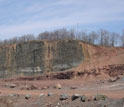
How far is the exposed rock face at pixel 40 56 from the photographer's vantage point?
50750 mm

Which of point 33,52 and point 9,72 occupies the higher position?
point 33,52

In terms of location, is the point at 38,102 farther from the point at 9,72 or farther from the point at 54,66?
the point at 9,72

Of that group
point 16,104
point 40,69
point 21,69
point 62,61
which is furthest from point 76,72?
point 16,104

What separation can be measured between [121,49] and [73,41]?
30.4 ft

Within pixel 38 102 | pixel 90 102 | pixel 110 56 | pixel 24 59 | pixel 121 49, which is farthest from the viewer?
pixel 24 59

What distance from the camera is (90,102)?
15602 mm

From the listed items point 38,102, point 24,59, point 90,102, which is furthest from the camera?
point 24,59

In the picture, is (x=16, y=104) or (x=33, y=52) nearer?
(x=16, y=104)

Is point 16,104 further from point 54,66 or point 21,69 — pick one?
point 21,69

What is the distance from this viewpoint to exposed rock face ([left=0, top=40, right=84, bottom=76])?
5075cm

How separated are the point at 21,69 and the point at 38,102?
36627 mm

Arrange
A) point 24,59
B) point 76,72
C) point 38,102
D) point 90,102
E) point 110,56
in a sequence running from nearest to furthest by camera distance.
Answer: point 90,102 → point 38,102 → point 76,72 → point 110,56 → point 24,59

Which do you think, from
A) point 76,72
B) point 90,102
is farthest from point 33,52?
point 90,102

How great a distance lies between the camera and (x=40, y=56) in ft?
176
